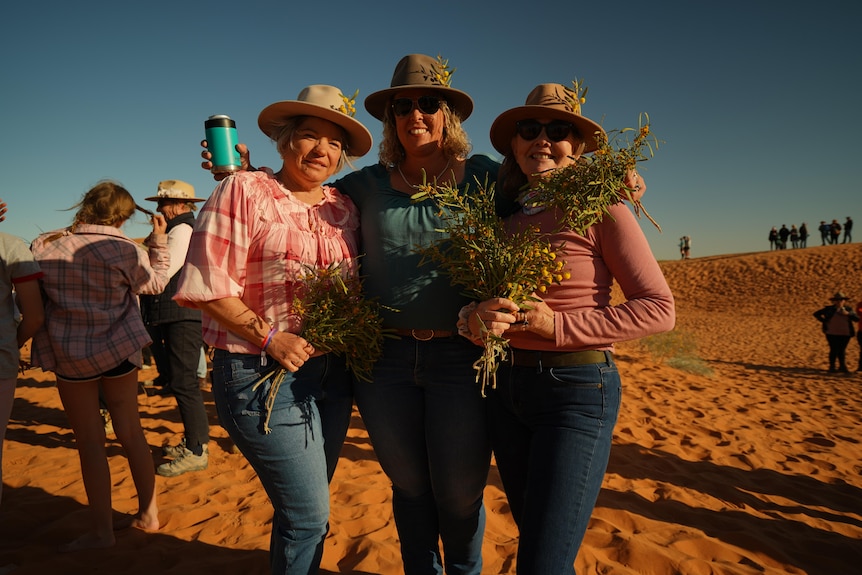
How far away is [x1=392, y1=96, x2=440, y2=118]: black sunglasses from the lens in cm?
215

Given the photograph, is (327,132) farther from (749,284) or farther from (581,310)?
(749,284)

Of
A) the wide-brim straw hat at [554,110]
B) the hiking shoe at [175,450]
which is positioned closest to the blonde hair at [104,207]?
the hiking shoe at [175,450]

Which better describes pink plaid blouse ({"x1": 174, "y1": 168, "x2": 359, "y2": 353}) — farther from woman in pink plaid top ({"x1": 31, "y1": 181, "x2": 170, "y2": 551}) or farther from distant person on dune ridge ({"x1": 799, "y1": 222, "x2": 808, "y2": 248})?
distant person on dune ridge ({"x1": 799, "y1": 222, "x2": 808, "y2": 248})

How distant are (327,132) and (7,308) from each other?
213 cm

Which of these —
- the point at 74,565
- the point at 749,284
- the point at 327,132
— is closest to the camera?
the point at 327,132

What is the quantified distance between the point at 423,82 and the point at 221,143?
3.24ft

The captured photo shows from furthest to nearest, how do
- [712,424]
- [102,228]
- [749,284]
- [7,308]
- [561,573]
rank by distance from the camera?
[749,284]
[712,424]
[102,228]
[7,308]
[561,573]

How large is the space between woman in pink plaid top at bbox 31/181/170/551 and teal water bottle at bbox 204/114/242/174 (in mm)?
1404

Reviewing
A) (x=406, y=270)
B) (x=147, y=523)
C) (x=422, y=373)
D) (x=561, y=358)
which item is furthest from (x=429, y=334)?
(x=147, y=523)

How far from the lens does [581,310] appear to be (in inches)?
68.5

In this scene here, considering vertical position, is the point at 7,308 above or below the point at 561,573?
above

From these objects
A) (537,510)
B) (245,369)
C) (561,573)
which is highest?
(245,369)

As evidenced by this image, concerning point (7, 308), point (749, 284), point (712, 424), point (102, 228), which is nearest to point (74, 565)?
point (7, 308)

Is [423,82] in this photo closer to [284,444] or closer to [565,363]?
[565,363]
